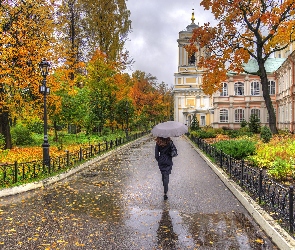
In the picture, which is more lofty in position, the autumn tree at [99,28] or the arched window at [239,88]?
the autumn tree at [99,28]

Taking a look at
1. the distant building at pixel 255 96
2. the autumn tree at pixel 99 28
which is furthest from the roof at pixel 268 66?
the autumn tree at pixel 99 28

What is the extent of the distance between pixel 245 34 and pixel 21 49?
1794 centimetres

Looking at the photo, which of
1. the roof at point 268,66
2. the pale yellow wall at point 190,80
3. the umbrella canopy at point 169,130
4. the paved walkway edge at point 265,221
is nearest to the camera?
the paved walkway edge at point 265,221

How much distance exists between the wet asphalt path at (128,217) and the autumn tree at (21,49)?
8.66m

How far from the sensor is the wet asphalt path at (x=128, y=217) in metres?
5.90

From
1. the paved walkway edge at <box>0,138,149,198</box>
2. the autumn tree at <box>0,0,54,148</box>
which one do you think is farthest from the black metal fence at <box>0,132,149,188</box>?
the autumn tree at <box>0,0,54,148</box>

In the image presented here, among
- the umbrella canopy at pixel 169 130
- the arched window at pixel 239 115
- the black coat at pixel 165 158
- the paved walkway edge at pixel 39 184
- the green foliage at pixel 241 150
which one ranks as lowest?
the paved walkway edge at pixel 39 184

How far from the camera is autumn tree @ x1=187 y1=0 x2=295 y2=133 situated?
25.4m

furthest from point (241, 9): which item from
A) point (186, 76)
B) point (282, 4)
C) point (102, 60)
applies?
point (186, 76)

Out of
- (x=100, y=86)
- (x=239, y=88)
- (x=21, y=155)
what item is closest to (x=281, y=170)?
(x=21, y=155)

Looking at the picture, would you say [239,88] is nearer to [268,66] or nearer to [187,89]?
[268,66]

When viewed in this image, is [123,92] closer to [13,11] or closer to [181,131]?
[13,11]

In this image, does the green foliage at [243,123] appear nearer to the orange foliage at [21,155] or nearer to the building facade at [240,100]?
the building facade at [240,100]

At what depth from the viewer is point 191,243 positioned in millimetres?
5812
